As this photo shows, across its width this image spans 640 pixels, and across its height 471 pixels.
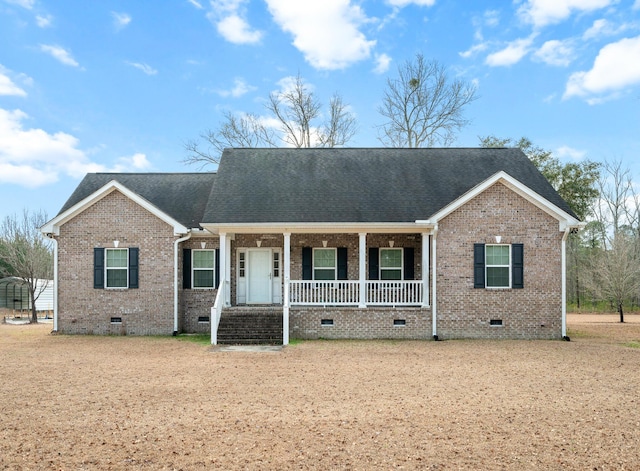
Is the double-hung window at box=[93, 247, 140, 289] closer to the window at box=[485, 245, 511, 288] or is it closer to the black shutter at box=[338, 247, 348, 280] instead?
the black shutter at box=[338, 247, 348, 280]

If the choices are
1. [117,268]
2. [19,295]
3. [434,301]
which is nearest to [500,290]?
[434,301]

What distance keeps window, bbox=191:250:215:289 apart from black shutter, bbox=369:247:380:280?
5.36m

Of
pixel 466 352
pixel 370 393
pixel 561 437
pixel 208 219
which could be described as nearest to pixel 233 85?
pixel 208 219

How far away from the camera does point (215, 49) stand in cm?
2020

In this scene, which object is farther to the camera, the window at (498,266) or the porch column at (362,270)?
the porch column at (362,270)

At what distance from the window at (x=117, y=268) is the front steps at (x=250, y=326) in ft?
12.3

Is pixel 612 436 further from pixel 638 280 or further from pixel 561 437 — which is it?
pixel 638 280

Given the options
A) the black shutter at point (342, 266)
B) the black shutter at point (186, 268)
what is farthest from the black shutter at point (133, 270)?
the black shutter at point (342, 266)

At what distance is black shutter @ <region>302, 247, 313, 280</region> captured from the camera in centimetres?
1730

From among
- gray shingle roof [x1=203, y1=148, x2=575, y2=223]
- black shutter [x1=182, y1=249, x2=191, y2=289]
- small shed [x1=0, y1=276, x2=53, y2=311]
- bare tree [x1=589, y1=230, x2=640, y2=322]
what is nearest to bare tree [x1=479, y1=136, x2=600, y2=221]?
bare tree [x1=589, y1=230, x2=640, y2=322]

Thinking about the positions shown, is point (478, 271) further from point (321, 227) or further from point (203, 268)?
point (203, 268)

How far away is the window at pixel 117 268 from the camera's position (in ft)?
55.5

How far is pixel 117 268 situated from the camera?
55.6 feet

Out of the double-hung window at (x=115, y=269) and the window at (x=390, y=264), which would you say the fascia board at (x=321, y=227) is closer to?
the window at (x=390, y=264)
